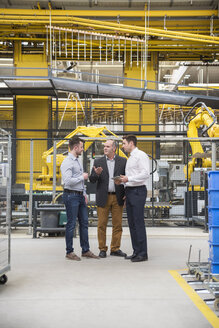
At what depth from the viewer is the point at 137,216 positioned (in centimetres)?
627

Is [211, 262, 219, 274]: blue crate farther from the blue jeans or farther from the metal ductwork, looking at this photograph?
the metal ductwork

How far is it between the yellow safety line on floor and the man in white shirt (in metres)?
0.97

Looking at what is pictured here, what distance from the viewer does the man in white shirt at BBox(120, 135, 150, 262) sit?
6.25m

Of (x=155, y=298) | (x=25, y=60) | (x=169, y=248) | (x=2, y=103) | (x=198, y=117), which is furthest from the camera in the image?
(x=2, y=103)

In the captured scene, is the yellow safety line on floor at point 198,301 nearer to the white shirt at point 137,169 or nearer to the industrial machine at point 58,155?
the white shirt at point 137,169

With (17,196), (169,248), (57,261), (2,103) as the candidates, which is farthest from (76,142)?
(2,103)

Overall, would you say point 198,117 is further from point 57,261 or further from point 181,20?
point 57,261

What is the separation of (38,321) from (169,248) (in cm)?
452

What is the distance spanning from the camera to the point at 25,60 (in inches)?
690

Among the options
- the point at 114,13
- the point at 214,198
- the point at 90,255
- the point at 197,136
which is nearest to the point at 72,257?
the point at 90,255

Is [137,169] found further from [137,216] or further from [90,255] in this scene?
[90,255]

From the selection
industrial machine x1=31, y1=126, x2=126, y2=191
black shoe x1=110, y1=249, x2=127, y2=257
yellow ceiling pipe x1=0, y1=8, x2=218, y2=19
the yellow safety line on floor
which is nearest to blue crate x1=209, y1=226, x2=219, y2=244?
the yellow safety line on floor

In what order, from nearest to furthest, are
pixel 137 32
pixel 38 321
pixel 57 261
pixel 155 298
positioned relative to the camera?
pixel 38 321 → pixel 155 298 → pixel 57 261 → pixel 137 32

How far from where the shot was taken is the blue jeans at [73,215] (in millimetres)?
6371
